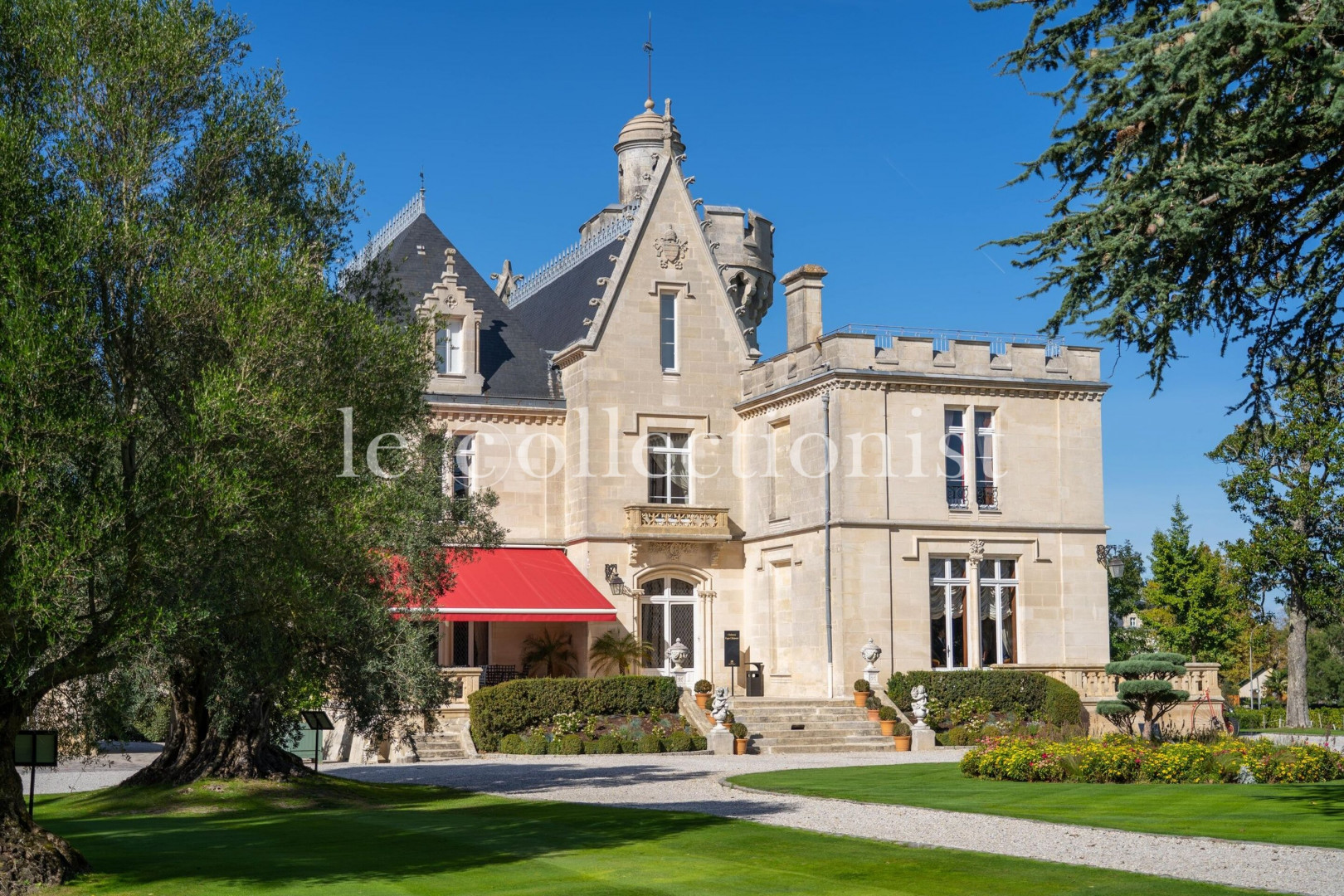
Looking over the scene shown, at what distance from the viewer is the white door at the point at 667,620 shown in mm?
36750

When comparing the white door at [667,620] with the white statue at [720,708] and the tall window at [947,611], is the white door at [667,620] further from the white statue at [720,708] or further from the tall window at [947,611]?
the white statue at [720,708]

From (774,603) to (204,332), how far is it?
23.3 metres

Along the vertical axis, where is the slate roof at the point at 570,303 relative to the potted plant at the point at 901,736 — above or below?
above

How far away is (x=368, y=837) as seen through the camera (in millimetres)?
15938

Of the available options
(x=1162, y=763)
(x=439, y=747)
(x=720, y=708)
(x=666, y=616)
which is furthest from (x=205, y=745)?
(x=666, y=616)

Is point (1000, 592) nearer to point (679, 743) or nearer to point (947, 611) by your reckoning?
point (947, 611)

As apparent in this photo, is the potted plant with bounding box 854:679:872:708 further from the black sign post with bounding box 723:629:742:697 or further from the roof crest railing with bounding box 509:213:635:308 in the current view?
the roof crest railing with bounding box 509:213:635:308

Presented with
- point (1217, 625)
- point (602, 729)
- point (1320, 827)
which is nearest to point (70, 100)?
point (1320, 827)

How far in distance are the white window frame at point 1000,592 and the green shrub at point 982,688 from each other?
1.61m

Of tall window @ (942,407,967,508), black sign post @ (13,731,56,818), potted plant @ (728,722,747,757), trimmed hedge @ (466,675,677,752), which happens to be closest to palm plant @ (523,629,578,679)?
trimmed hedge @ (466,675,677,752)

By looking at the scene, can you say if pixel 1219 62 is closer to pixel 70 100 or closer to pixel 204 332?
pixel 204 332

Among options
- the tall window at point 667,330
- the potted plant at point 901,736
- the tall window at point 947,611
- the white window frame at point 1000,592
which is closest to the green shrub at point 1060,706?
the white window frame at point 1000,592

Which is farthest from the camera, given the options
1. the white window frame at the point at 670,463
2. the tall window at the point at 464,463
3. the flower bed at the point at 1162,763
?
the white window frame at the point at 670,463

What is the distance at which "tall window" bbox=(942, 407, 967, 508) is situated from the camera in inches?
1385
